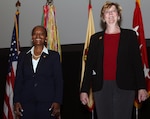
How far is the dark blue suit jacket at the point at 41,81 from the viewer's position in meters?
2.31

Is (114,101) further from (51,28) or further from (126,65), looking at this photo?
Answer: (51,28)

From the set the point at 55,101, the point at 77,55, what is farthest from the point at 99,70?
the point at 77,55

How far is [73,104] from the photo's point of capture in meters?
3.81

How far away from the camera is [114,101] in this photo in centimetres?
207

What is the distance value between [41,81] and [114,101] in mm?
679

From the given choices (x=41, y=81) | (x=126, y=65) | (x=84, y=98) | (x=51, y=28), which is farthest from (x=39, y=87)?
(x=51, y=28)

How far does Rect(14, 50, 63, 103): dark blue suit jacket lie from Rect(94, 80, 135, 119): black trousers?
1.48 feet

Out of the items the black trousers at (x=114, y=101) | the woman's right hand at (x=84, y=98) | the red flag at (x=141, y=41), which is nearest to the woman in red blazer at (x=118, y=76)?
the black trousers at (x=114, y=101)

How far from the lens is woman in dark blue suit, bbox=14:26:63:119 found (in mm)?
2295

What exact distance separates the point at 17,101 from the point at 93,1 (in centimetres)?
210

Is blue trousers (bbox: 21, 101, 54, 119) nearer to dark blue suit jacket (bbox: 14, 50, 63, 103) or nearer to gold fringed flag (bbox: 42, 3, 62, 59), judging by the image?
dark blue suit jacket (bbox: 14, 50, 63, 103)

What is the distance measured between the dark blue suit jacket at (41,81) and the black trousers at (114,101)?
0.45 metres

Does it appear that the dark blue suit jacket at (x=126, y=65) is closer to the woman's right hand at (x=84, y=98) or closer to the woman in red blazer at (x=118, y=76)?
the woman in red blazer at (x=118, y=76)

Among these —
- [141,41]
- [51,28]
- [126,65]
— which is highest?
[51,28]
